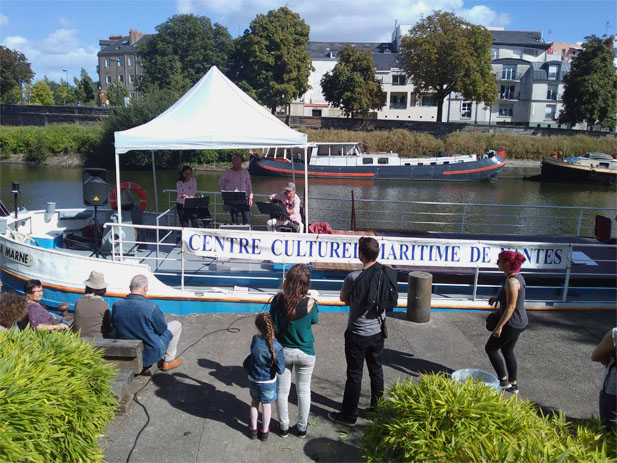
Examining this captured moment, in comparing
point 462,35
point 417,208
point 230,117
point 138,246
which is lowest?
point 417,208

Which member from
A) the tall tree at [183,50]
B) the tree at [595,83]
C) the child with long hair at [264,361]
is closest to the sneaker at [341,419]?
the child with long hair at [264,361]

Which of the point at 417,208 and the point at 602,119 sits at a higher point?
the point at 602,119

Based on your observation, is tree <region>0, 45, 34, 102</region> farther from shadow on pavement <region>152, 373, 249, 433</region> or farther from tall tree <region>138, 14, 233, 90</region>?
shadow on pavement <region>152, 373, 249, 433</region>

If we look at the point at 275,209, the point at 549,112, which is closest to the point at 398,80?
the point at 549,112

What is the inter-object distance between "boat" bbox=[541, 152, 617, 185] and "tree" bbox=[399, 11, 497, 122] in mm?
11385

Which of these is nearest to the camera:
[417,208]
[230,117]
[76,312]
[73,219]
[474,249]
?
[76,312]

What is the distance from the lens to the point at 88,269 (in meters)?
8.21

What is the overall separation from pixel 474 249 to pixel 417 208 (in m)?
21.0

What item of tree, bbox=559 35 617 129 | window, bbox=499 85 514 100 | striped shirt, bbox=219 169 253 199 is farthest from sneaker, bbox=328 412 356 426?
window, bbox=499 85 514 100

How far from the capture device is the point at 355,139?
52219mm

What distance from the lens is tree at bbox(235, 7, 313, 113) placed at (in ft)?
181

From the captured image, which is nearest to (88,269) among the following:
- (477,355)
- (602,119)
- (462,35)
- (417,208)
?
(477,355)

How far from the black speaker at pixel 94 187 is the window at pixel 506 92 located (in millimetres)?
66742

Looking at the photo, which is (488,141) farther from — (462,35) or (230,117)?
(230,117)
